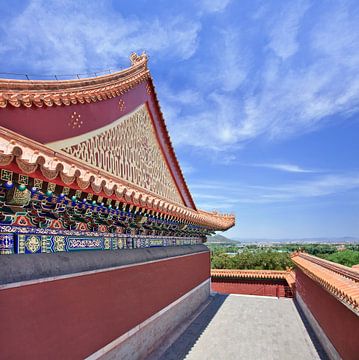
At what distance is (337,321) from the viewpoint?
6125 mm

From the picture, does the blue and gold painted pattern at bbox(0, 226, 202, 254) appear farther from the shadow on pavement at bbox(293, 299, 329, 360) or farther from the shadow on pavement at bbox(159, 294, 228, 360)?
the shadow on pavement at bbox(293, 299, 329, 360)

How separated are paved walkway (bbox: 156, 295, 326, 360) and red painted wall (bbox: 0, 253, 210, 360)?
1563 mm

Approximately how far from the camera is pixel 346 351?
5527mm

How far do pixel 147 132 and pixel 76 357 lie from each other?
6183mm

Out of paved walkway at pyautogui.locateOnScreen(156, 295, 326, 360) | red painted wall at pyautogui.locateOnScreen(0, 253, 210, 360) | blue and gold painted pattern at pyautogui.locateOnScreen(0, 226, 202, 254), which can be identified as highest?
blue and gold painted pattern at pyautogui.locateOnScreen(0, 226, 202, 254)

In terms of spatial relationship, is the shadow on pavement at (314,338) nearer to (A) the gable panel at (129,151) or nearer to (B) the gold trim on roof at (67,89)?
(A) the gable panel at (129,151)

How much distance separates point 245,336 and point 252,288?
26.0 ft

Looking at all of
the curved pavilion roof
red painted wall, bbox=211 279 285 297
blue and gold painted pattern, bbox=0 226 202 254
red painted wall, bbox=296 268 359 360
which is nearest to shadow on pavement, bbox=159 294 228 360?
blue and gold painted pattern, bbox=0 226 202 254

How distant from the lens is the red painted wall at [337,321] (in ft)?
16.5

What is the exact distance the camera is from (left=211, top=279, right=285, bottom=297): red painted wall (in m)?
15.8

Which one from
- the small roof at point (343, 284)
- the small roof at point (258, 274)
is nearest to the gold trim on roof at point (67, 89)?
the small roof at point (343, 284)

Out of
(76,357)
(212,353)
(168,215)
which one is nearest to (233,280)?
(212,353)

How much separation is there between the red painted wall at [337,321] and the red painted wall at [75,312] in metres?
3.87

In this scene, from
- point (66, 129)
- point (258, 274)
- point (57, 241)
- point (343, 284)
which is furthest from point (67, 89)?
point (258, 274)
